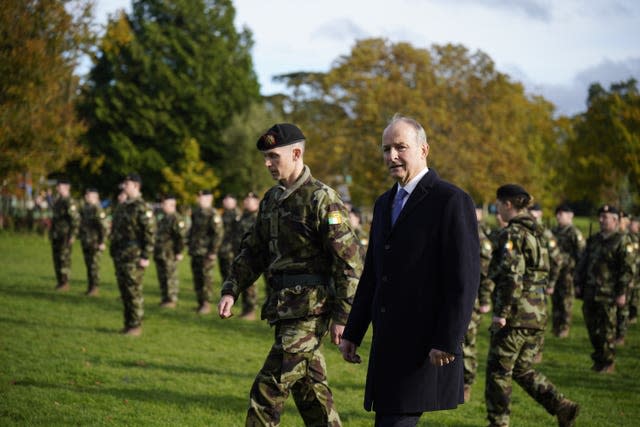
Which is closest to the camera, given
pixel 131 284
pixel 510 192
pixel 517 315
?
pixel 517 315

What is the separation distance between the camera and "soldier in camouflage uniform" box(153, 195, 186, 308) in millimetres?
18250

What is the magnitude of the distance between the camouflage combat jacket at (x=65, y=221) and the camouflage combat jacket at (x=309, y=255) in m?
14.4

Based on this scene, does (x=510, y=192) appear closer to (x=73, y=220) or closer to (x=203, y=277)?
(x=203, y=277)

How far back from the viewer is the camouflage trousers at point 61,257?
63.9 ft

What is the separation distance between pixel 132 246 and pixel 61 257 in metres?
7.61

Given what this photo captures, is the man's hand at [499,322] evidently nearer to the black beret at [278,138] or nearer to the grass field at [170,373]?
the grass field at [170,373]

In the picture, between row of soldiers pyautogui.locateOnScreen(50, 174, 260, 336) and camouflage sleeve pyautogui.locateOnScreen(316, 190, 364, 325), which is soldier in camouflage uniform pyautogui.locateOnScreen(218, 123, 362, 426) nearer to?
camouflage sleeve pyautogui.locateOnScreen(316, 190, 364, 325)

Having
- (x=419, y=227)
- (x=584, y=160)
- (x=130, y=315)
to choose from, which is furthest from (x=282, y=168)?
(x=584, y=160)

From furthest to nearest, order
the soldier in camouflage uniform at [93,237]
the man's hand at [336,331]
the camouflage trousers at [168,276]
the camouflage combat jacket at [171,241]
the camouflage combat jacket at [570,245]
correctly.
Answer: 1. the soldier in camouflage uniform at [93,237]
2. the camouflage combat jacket at [171,241]
3. the camouflage trousers at [168,276]
4. the camouflage combat jacket at [570,245]
5. the man's hand at [336,331]

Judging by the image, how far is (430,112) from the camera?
133 ft

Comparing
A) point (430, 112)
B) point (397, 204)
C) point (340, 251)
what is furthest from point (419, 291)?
point (430, 112)

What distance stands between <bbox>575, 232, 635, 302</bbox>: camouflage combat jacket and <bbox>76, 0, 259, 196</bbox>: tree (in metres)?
42.5

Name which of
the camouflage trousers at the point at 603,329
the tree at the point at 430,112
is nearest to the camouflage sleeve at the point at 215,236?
the camouflage trousers at the point at 603,329

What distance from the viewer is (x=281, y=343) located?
5719 mm
